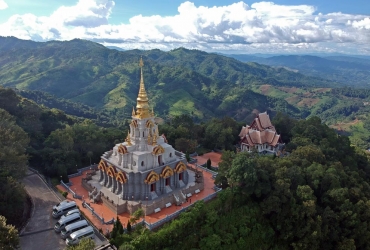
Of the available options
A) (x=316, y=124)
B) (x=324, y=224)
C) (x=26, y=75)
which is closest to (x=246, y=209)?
(x=324, y=224)

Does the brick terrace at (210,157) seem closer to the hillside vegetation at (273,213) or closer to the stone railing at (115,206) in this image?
the hillside vegetation at (273,213)

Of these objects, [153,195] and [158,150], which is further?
[158,150]

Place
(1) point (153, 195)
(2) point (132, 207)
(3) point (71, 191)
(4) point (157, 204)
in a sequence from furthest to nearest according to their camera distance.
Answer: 1. (3) point (71, 191)
2. (1) point (153, 195)
3. (4) point (157, 204)
4. (2) point (132, 207)

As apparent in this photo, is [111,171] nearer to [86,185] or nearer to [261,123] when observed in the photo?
[86,185]

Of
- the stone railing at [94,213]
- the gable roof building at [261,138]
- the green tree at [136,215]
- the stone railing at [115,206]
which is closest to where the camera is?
the green tree at [136,215]

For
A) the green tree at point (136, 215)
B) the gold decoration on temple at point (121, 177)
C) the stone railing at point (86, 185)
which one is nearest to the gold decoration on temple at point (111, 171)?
the gold decoration on temple at point (121, 177)

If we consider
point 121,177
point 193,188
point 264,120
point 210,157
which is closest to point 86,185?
point 121,177
